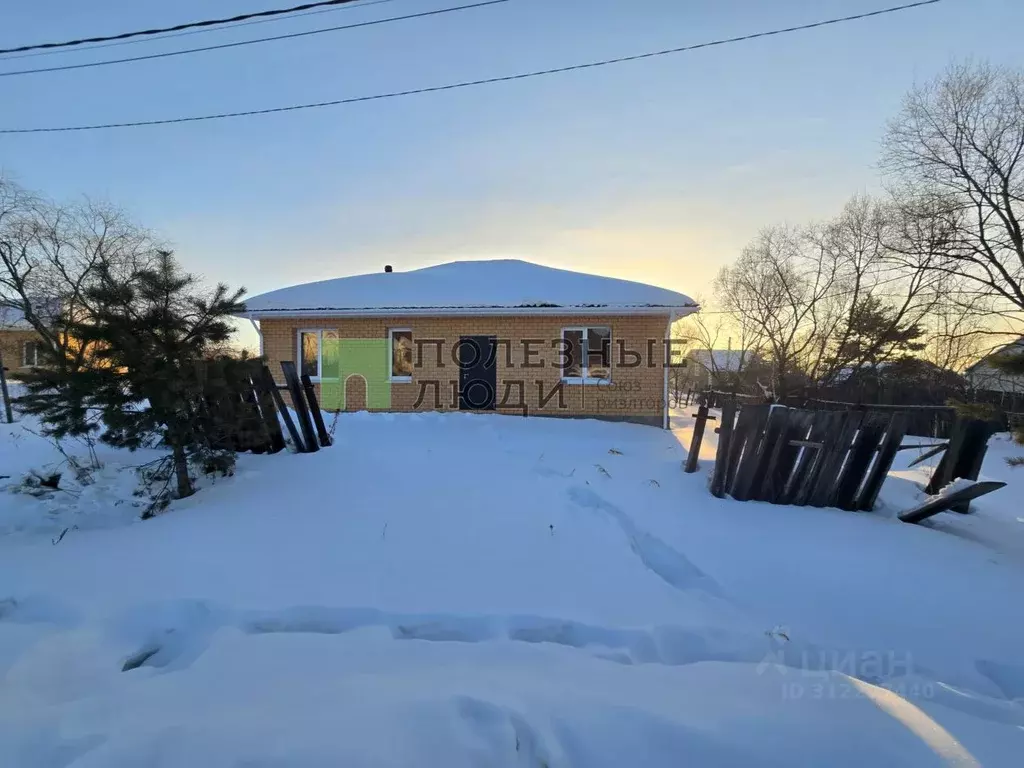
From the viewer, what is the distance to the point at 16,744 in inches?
75.7

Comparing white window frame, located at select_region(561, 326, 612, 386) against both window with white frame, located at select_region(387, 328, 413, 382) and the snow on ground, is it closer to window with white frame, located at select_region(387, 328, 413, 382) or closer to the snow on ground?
window with white frame, located at select_region(387, 328, 413, 382)

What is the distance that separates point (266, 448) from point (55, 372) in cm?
221

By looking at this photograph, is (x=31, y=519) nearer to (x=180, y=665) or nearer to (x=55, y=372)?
(x=55, y=372)

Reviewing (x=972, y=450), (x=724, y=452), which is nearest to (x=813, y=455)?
(x=724, y=452)

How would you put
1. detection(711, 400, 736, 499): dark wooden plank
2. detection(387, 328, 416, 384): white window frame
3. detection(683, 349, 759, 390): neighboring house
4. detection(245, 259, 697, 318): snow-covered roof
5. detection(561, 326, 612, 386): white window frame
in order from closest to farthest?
detection(711, 400, 736, 499): dark wooden plank, detection(245, 259, 697, 318): snow-covered roof, detection(561, 326, 612, 386): white window frame, detection(387, 328, 416, 384): white window frame, detection(683, 349, 759, 390): neighboring house

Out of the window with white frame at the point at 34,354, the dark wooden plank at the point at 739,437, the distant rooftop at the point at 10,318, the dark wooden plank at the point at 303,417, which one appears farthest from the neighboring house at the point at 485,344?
the distant rooftop at the point at 10,318

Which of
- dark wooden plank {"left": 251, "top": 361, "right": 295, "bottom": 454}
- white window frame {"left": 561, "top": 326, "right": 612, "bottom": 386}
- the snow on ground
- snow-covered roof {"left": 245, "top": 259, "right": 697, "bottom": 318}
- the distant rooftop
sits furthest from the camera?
the distant rooftop

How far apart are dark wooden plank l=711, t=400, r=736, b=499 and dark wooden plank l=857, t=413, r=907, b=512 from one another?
52.7 inches

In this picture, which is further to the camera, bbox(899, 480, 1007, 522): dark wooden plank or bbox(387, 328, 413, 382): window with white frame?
bbox(387, 328, 413, 382): window with white frame

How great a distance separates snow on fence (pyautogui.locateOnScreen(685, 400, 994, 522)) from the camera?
5223 mm

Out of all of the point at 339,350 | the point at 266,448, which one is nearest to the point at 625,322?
the point at 339,350

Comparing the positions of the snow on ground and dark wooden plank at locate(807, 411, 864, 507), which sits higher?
dark wooden plank at locate(807, 411, 864, 507)

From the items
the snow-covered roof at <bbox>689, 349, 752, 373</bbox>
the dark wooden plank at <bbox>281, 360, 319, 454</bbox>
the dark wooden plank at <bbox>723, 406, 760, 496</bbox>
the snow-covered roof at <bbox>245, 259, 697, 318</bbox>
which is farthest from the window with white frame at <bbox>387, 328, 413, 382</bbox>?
the snow-covered roof at <bbox>689, 349, 752, 373</bbox>

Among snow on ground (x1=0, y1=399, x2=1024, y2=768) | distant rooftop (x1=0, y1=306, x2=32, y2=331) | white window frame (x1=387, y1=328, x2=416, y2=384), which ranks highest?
distant rooftop (x1=0, y1=306, x2=32, y2=331)
